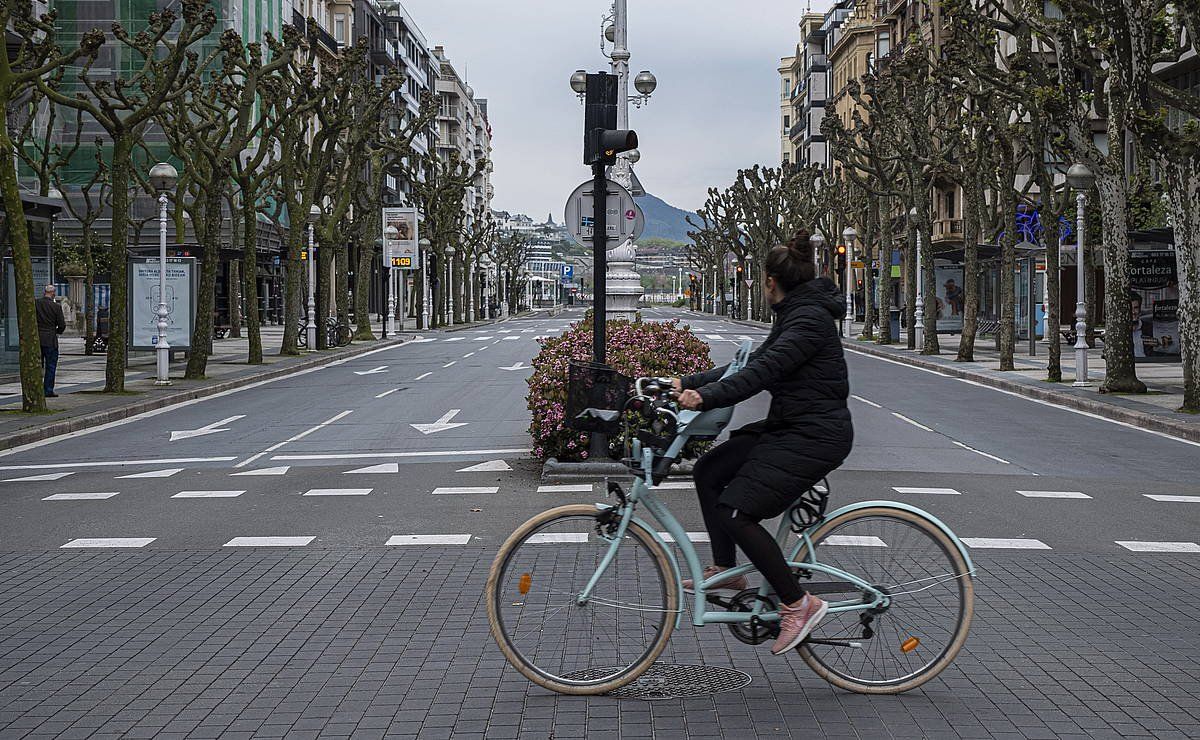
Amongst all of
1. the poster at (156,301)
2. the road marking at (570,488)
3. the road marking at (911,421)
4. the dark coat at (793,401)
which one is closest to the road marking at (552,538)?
the dark coat at (793,401)

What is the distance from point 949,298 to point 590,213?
131 feet

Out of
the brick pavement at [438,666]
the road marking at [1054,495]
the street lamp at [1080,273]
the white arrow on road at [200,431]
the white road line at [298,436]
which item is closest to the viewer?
the brick pavement at [438,666]

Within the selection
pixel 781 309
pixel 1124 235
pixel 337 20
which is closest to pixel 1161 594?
pixel 781 309

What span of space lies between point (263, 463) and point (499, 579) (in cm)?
969

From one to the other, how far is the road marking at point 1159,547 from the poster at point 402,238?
46.2 metres

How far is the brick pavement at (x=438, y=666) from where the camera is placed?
5.34 m

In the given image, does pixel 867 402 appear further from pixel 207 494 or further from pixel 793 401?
pixel 793 401

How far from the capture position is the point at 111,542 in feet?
32.4

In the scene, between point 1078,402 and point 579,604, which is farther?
point 1078,402

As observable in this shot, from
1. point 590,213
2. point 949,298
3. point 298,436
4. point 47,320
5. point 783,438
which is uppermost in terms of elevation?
point 590,213

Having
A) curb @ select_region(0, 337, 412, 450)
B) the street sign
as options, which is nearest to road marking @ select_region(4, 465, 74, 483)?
curb @ select_region(0, 337, 412, 450)

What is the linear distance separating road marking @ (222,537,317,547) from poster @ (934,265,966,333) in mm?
43709

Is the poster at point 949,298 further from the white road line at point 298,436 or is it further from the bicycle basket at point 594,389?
the bicycle basket at point 594,389

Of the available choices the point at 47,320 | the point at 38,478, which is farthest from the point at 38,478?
the point at 47,320
